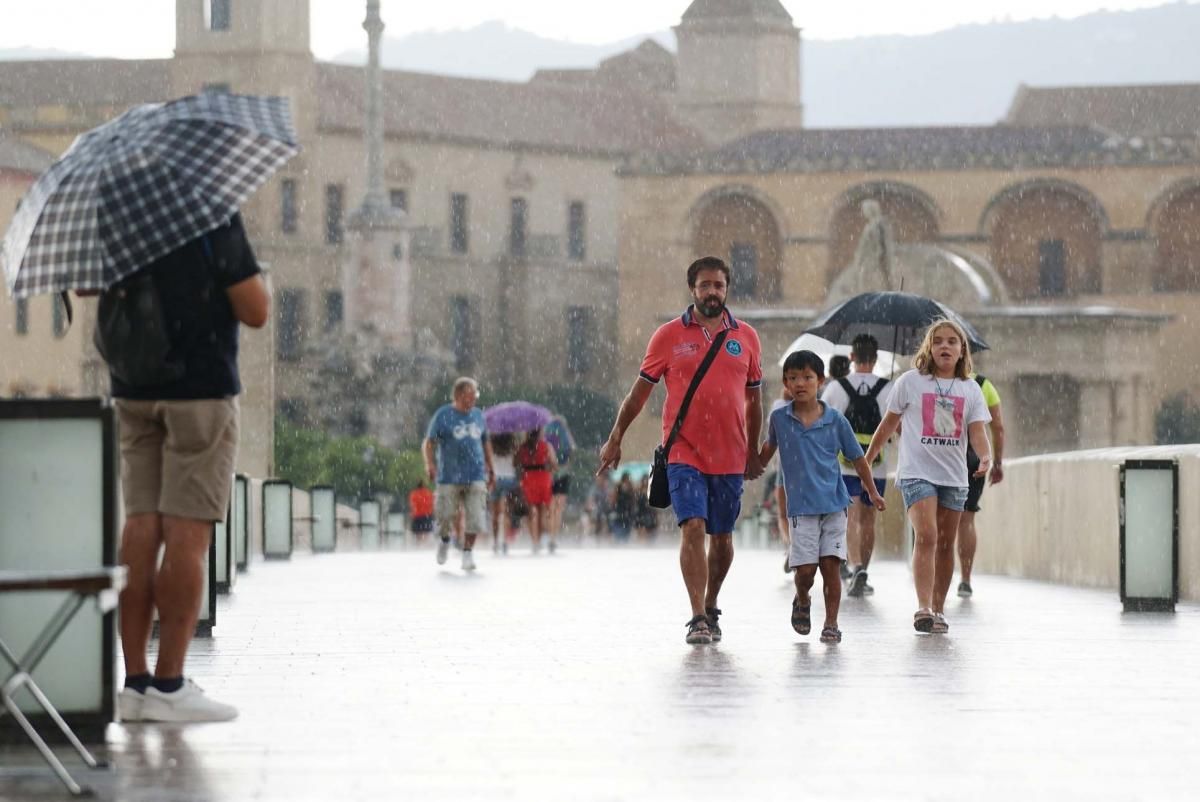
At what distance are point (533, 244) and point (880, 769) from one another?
95648 millimetres

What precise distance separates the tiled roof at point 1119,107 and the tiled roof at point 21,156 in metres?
39.1

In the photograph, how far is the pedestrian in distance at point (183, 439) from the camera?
7.83 m

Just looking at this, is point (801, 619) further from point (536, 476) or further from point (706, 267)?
point (536, 476)

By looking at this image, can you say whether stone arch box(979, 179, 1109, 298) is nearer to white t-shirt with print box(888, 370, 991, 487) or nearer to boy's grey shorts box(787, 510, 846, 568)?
white t-shirt with print box(888, 370, 991, 487)

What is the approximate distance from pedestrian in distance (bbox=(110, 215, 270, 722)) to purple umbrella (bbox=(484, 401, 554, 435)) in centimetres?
2903

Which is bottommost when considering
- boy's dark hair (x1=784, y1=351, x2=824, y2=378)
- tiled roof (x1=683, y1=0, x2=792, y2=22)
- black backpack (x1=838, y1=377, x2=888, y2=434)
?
black backpack (x1=838, y1=377, x2=888, y2=434)

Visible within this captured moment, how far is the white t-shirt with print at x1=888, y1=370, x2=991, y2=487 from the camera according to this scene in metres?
12.2

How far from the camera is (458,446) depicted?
822 inches

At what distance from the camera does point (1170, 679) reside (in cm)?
939

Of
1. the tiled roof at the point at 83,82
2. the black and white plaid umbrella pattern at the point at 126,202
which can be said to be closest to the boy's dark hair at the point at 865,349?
the black and white plaid umbrella pattern at the point at 126,202

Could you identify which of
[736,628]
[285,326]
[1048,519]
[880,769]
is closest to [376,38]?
[285,326]

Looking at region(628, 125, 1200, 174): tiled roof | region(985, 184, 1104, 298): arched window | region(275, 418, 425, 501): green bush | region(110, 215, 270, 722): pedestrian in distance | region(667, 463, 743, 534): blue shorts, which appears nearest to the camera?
region(110, 215, 270, 722): pedestrian in distance

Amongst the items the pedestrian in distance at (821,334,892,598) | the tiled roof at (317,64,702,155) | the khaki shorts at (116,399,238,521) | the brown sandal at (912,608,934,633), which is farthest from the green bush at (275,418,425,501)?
the khaki shorts at (116,399,238,521)

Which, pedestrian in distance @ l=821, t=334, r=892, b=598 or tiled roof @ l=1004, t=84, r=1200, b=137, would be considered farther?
tiled roof @ l=1004, t=84, r=1200, b=137
